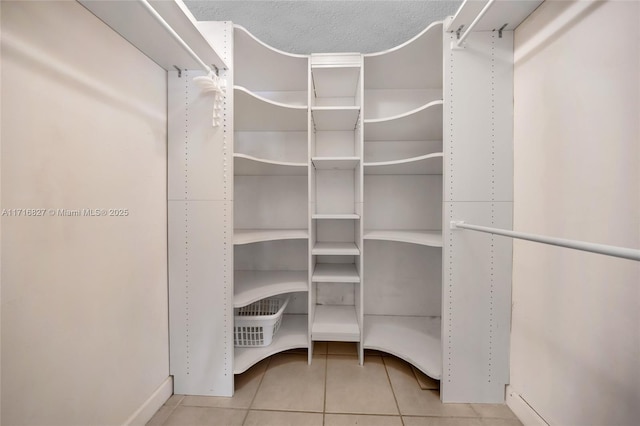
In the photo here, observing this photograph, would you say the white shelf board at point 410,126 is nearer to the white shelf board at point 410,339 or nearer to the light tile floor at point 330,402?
the white shelf board at point 410,339

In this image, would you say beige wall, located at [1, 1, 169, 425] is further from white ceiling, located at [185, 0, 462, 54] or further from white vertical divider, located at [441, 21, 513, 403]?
white vertical divider, located at [441, 21, 513, 403]

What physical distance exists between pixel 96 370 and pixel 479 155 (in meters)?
2.18

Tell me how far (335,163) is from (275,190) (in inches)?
24.0

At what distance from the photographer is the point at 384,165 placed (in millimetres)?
1655

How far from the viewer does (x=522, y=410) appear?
125 centimetres

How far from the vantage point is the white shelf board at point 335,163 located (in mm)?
1610

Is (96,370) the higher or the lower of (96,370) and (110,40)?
the lower

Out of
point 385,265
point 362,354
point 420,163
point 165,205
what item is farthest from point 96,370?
point 420,163

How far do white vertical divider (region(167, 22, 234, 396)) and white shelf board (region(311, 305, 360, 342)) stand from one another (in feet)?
1.98

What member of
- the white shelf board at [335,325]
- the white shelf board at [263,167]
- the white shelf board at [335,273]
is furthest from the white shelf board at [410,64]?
the white shelf board at [335,325]

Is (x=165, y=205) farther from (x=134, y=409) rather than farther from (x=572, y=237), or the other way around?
(x=572, y=237)

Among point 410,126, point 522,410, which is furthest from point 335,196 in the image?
point 522,410

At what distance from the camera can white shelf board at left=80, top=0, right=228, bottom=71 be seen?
0.96 metres

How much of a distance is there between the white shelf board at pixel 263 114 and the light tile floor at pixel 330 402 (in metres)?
1.82
